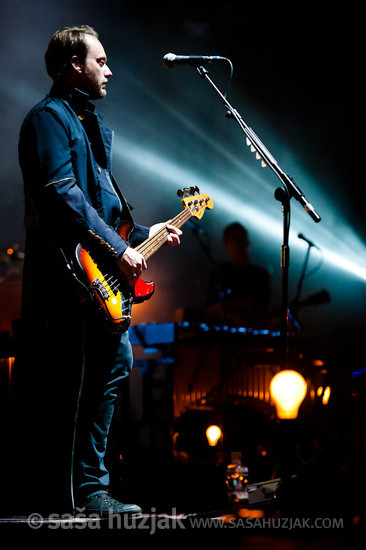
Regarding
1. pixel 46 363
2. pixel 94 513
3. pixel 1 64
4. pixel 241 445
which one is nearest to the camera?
pixel 94 513

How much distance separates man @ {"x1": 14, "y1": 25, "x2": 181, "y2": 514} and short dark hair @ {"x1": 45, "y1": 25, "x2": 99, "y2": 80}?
0.23 metres

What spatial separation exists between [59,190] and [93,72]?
69 cm

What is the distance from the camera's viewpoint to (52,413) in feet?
7.50

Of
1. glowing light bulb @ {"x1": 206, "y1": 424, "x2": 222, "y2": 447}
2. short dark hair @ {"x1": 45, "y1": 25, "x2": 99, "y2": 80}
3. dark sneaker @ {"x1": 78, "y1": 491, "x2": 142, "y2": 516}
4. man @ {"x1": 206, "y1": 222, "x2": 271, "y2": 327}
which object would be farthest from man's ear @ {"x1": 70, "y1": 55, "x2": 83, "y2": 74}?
man @ {"x1": 206, "y1": 222, "x2": 271, "y2": 327}

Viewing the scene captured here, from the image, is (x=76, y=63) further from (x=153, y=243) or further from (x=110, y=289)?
(x=110, y=289)

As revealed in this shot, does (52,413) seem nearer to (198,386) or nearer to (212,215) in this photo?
(198,386)

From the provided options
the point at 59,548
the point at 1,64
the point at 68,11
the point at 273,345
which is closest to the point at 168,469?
the point at 273,345

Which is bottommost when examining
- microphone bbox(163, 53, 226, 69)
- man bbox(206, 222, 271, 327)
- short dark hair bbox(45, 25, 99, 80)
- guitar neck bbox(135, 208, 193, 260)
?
guitar neck bbox(135, 208, 193, 260)

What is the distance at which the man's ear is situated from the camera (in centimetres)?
259

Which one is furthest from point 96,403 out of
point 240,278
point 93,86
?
point 240,278

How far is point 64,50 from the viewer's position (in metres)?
2.60

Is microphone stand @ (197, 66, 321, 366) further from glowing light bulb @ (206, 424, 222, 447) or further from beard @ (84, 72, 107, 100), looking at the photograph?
glowing light bulb @ (206, 424, 222, 447)

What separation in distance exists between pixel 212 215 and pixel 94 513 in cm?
503

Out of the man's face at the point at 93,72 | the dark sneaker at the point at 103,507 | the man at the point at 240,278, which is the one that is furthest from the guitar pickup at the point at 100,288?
the man at the point at 240,278
